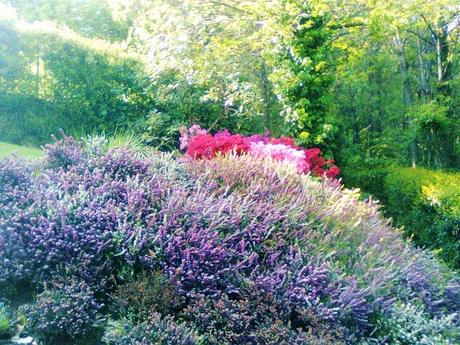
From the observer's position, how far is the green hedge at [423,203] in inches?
275

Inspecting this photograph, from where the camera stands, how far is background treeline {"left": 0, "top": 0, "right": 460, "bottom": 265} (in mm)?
9328

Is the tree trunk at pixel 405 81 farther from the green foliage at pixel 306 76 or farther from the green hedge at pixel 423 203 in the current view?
the green foliage at pixel 306 76

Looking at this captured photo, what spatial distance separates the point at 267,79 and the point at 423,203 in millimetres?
5034

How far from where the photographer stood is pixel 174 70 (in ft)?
37.5

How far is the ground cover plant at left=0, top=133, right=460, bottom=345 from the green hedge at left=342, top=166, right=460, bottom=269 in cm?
182

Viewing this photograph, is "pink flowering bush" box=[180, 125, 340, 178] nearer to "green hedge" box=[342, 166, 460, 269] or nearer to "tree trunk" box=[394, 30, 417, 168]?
"green hedge" box=[342, 166, 460, 269]

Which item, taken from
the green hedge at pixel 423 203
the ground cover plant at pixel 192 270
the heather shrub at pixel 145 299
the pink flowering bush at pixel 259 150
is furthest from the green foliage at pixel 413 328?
the pink flowering bush at pixel 259 150

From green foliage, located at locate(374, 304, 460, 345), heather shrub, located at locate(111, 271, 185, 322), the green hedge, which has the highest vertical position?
heather shrub, located at locate(111, 271, 185, 322)

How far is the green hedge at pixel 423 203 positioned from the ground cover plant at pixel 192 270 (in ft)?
5.96

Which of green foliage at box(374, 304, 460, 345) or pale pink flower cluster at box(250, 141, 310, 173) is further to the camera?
pale pink flower cluster at box(250, 141, 310, 173)

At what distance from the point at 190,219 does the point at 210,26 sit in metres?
6.83

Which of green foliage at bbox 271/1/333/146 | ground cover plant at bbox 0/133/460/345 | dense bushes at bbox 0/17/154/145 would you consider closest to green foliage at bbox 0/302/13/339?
ground cover plant at bbox 0/133/460/345

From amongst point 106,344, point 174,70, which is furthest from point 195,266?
point 174,70

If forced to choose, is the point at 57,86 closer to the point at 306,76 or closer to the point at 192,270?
the point at 306,76
